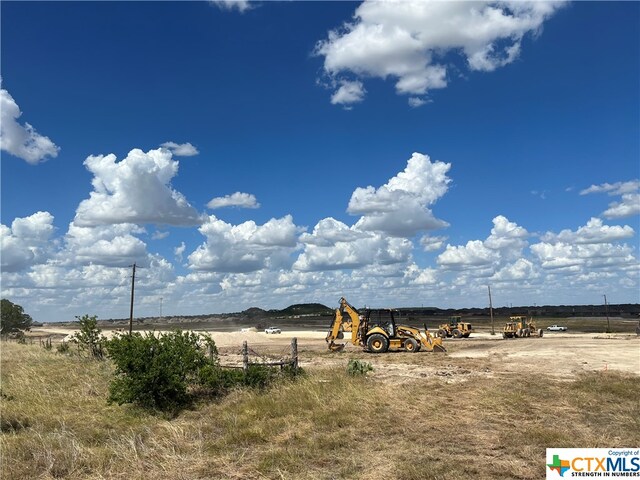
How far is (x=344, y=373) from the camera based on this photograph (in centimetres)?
1870

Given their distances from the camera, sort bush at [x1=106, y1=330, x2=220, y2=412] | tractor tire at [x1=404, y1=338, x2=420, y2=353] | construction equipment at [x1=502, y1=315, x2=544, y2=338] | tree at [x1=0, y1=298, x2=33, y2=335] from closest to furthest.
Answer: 1. bush at [x1=106, y1=330, x2=220, y2=412]
2. tractor tire at [x1=404, y1=338, x2=420, y2=353]
3. construction equipment at [x1=502, y1=315, x2=544, y2=338]
4. tree at [x1=0, y1=298, x2=33, y2=335]

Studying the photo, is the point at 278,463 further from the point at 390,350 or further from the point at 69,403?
the point at 390,350

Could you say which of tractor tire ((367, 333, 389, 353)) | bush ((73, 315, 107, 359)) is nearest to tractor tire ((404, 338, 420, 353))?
tractor tire ((367, 333, 389, 353))

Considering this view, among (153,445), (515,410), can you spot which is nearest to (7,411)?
(153,445)

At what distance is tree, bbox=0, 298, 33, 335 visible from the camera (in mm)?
91250

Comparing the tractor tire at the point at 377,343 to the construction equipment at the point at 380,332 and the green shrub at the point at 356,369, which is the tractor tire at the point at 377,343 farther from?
the green shrub at the point at 356,369

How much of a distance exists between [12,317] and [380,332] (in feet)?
287

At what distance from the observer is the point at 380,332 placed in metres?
30.5

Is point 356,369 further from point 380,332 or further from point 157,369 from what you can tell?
point 380,332

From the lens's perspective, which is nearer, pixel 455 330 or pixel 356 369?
pixel 356 369

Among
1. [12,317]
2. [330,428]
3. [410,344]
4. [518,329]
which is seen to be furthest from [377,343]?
[12,317]

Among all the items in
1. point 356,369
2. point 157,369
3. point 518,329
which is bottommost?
Answer: point 518,329

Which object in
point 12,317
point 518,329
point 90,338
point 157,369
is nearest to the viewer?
point 157,369

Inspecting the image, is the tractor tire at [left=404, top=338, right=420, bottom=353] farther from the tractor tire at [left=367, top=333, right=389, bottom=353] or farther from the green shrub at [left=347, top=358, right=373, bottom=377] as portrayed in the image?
the green shrub at [left=347, top=358, right=373, bottom=377]
